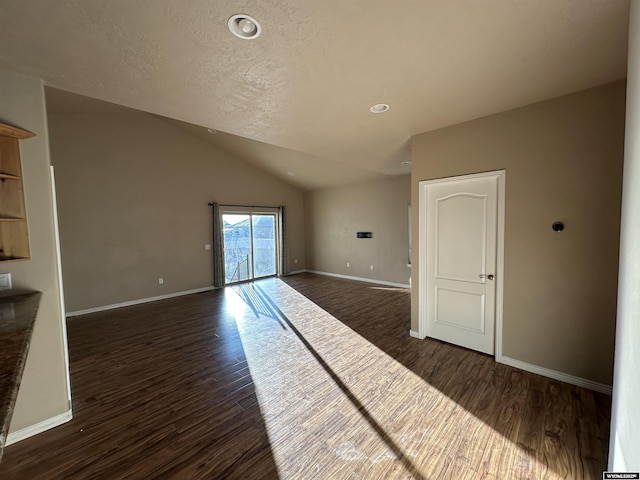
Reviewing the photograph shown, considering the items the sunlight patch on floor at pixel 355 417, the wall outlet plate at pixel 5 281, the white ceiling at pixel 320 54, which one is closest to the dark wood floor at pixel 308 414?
the sunlight patch on floor at pixel 355 417

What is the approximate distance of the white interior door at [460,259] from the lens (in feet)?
9.27

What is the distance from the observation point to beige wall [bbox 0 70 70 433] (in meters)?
1.87

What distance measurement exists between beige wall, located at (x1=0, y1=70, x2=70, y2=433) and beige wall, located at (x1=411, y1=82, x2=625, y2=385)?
12.4 feet

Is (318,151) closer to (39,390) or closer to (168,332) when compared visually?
(168,332)

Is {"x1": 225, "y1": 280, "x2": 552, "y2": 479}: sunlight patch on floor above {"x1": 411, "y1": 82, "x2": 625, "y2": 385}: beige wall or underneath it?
underneath

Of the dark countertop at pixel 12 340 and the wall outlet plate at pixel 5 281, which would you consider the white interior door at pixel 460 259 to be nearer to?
the dark countertop at pixel 12 340

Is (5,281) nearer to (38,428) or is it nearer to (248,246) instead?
(38,428)

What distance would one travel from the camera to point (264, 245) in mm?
7809

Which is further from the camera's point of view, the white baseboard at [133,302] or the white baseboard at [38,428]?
the white baseboard at [133,302]

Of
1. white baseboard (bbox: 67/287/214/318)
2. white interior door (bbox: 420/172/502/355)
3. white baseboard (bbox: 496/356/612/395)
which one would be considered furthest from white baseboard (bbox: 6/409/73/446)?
white baseboard (bbox: 496/356/612/395)

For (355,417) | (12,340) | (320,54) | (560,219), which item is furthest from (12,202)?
(560,219)

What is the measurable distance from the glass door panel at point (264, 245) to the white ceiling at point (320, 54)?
16.3 feet

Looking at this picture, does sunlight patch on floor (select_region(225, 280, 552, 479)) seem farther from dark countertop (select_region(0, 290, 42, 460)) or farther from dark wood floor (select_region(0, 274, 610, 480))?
dark countertop (select_region(0, 290, 42, 460))

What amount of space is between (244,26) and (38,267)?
2.24 m
